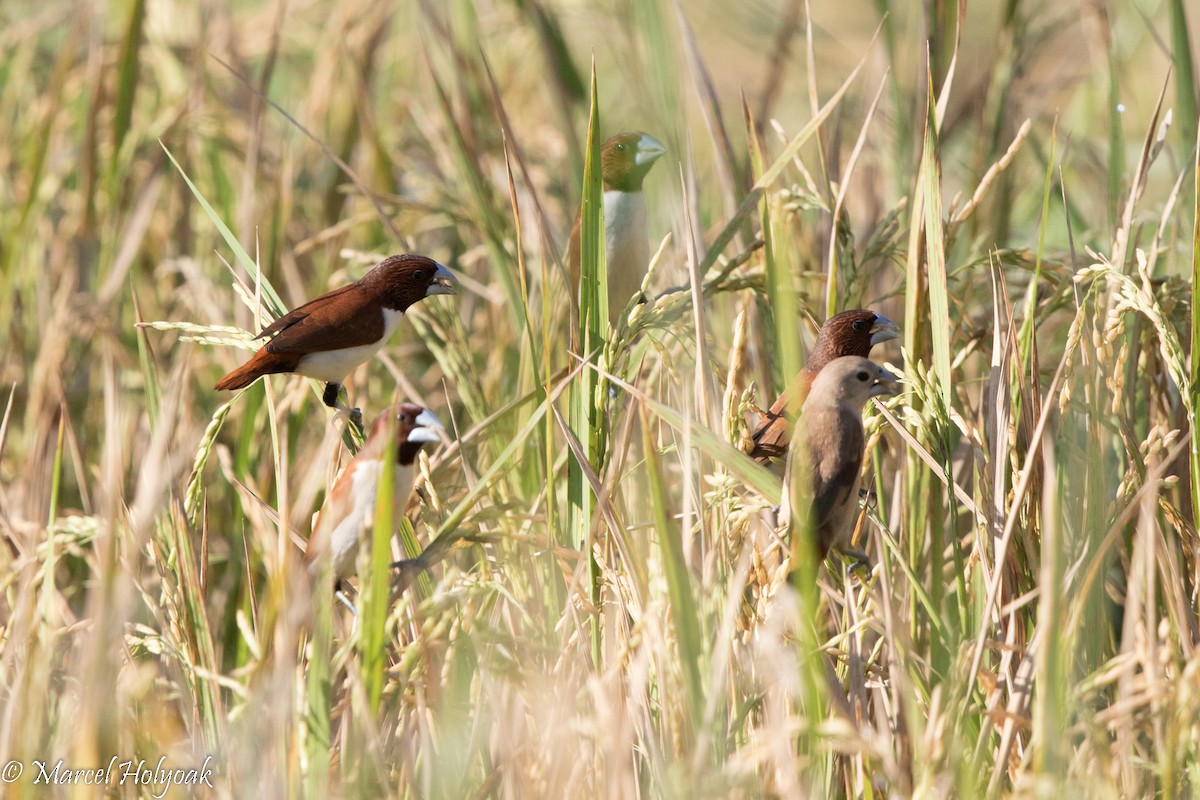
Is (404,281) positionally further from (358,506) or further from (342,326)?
(358,506)

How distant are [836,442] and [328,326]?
41.9 inches

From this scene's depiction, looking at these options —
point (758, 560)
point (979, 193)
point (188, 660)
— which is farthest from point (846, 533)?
point (188, 660)

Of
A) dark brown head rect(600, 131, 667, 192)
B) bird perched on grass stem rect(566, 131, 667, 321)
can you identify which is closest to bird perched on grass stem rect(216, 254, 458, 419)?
bird perched on grass stem rect(566, 131, 667, 321)

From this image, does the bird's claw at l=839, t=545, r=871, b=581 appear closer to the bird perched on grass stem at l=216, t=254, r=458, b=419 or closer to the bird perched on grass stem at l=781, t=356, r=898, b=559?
the bird perched on grass stem at l=781, t=356, r=898, b=559

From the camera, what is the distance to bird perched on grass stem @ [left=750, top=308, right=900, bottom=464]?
106 inches

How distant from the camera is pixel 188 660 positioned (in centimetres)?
216

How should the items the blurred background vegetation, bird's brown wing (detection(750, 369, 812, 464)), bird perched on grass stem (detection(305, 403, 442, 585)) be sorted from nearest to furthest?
1. the blurred background vegetation
2. bird perched on grass stem (detection(305, 403, 442, 585))
3. bird's brown wing (detection(750, 369, 812, 464))

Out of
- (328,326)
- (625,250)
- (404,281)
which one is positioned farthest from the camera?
(625,250)

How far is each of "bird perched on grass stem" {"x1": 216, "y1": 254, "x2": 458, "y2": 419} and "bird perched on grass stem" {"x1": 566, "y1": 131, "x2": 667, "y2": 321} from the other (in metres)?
0.74

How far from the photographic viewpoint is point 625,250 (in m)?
3.54

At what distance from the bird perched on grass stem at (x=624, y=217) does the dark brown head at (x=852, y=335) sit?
0.75 meters

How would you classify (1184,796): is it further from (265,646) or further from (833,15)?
(833,15)

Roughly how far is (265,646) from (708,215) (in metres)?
3.39

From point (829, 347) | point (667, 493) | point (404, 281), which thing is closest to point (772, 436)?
point (829, 347)
